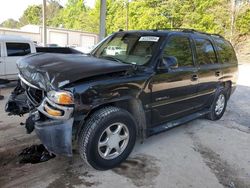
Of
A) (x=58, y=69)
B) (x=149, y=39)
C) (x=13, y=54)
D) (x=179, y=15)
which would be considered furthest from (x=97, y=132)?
(x=179, y=15)

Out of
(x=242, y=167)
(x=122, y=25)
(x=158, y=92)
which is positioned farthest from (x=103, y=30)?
(x=122, y=25)

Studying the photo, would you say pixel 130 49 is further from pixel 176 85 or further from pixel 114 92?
pixel 114 92

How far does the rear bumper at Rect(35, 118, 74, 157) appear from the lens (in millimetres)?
3162

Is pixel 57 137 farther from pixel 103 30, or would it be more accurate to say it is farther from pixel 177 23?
pixel 177 23

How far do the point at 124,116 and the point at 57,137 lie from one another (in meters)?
0.93

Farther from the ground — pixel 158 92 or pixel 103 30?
pixel 103 30

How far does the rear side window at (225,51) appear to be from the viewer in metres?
5.93

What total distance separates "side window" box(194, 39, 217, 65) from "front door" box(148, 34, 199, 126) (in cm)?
27

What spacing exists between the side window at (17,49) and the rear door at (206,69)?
20.6ft

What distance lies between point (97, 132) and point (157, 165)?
1086 mm

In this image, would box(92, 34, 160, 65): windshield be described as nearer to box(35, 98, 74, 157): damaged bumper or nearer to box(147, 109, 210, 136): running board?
box(147, 109, 210, 136): running board

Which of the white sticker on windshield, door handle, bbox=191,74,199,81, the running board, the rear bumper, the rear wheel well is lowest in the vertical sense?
the running board

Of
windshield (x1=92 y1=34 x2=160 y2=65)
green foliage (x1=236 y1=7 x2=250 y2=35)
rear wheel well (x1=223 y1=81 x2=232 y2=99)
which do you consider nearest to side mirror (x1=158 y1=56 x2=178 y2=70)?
windshield (x1=92 y1=34 x2=160 y2=65)

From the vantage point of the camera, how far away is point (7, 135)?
15.2 feet
